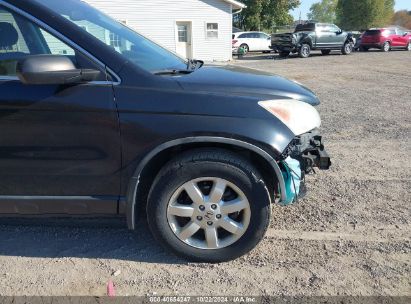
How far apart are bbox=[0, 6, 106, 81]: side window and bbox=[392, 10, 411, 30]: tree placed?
83.8 metres

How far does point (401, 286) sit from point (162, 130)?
6.35ft

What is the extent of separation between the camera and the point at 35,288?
2799mm

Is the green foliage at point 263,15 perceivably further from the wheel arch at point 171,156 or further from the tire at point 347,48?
the wheel arch at point 171,156

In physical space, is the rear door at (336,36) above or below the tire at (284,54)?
above

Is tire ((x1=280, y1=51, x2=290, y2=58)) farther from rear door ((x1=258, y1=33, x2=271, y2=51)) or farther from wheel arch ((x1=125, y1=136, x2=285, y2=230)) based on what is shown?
wheel arch ((x1=125, y1=136, x2=285, y2=230))

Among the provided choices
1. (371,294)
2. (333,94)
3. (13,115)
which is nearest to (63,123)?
(13,115)

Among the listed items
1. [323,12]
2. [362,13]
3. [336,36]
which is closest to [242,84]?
[336,36]

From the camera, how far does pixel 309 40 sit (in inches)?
973

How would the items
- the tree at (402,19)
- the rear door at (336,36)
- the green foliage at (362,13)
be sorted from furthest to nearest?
the tree at (402,19)
the green foliage at (362,13)
the rear door at (336,36)

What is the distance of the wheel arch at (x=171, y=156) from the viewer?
9.05 ft

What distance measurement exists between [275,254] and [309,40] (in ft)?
77.4

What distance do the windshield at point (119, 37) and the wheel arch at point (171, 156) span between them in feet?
1.94

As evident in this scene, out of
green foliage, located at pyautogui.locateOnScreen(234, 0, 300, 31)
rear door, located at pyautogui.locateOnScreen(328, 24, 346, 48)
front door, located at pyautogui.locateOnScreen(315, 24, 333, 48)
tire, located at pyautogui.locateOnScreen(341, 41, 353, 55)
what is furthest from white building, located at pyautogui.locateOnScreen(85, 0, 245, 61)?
green foliage, located at pyautogui.locateOnScreen(234, 0, 300, 31)

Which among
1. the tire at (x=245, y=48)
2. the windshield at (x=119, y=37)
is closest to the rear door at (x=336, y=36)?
the tire at (x=245, y=48)
